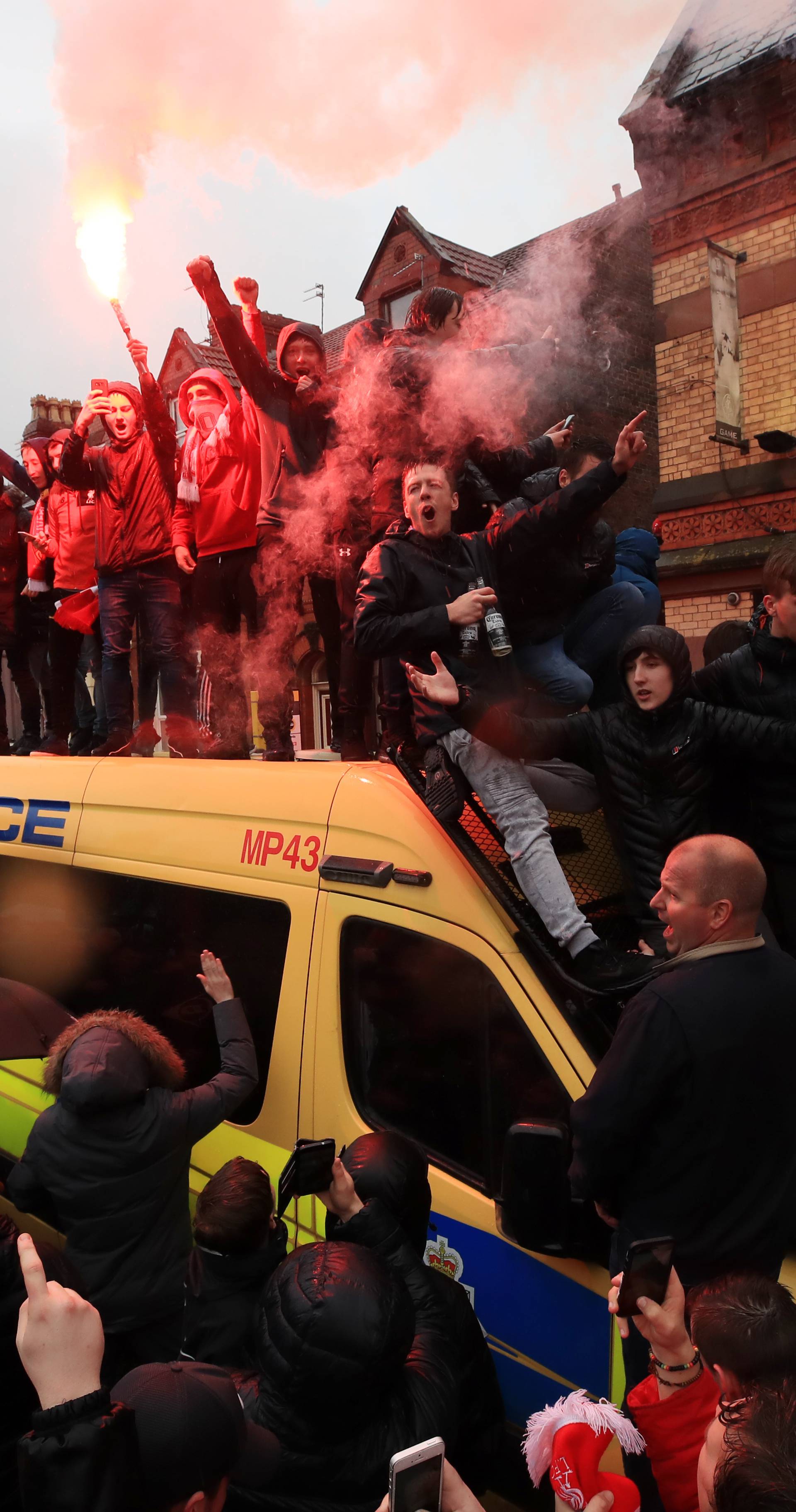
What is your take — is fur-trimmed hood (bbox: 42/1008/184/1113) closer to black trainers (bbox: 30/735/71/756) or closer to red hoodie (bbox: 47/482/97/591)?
black trainers (bbox: 30/735/71/756)

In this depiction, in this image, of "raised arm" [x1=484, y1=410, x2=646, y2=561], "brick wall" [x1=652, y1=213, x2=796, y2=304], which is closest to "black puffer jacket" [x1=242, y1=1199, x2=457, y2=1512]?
"raised arm" [x1=484, y1=410, x2=646, y2=561]

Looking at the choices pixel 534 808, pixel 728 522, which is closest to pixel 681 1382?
pixel 534 808

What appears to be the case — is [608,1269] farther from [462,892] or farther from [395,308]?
[395,308]

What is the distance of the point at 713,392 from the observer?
31.2 feet

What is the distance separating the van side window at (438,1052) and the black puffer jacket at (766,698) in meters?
1.00

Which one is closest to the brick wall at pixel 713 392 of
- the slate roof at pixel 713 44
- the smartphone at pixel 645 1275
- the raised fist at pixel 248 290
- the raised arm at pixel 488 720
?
the slate roof at pixel 713 44

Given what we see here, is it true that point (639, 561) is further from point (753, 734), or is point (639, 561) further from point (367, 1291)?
point (367, 1291)

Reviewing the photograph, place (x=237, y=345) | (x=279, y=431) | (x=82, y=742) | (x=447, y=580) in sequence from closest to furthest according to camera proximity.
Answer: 1. (x=447, y=580)
2. (x=237, y=345)
3. (x=279, y=431)
4. (x=82, y=742)

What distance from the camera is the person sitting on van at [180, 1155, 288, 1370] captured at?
Result: 235cm

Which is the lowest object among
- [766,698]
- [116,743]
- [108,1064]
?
[108,1064]

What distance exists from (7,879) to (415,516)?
2342mm

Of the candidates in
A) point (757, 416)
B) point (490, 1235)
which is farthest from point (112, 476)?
point (757, 416)

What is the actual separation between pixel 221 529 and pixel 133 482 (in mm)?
746

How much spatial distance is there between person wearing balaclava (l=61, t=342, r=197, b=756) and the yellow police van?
4.37ft
